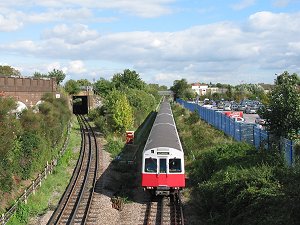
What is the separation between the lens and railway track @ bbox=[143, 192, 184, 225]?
1587 centimetres

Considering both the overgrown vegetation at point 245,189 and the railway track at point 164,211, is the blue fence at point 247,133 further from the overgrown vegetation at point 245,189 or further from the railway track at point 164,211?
the railway track at point 164,211

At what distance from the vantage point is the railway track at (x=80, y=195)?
16498 mm

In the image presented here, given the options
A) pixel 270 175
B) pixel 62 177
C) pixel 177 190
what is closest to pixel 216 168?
pixel 177 190

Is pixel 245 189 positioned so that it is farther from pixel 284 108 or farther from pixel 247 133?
pixel 247 133

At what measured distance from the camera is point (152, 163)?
717 inches

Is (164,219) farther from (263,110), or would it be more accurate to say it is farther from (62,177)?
(62,177)

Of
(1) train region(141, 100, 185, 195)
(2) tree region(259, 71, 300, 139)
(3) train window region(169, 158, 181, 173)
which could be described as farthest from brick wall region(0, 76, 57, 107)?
(2) tree region(259, 71, 300, 139)

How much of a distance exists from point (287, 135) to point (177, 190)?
5320 millimetres

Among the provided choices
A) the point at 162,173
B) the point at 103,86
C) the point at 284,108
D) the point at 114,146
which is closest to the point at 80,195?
the point at 162,173

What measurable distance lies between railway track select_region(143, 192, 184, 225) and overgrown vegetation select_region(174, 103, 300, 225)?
735 mm

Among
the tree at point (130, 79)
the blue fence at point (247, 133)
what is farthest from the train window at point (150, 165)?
the tree at point (130, 79)

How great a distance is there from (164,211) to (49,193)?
643 centimetres

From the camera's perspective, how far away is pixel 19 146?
21.4 m

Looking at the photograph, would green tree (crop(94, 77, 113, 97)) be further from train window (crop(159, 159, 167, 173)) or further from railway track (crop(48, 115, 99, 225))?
train window (crop(159, 159, 167, 173))
